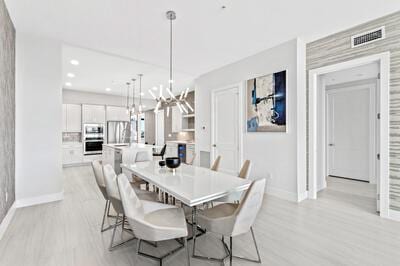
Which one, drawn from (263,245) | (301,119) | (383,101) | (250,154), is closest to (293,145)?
(301,119)

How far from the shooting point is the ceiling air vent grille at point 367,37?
2.71 meters

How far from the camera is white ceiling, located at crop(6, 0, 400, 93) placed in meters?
2.44

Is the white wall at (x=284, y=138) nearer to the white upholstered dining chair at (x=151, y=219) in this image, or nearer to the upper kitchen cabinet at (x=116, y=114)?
the white upholstered dining chair at (x=151, y=219)

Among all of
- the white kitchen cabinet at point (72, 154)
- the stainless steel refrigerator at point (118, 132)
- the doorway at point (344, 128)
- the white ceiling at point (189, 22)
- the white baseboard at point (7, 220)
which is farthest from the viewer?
the stainless steel refrigerator at point (118, 132)

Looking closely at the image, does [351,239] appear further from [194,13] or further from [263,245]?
[194,13]

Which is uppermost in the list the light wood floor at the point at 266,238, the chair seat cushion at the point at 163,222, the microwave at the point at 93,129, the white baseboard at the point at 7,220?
the microwave at the point at 93,129

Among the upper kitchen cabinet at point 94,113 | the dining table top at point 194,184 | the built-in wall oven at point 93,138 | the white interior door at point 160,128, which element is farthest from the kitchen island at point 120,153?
the white interior door at point 160,128

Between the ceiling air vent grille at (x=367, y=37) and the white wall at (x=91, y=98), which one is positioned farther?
the white wall at (x=91, y=98)

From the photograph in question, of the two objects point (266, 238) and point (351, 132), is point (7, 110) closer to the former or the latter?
point (266, 238)

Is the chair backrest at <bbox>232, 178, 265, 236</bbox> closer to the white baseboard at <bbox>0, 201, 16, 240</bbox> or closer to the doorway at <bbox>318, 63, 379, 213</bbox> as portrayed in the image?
the white baseboard at <bbox>0, 201, 16, 240</bbox>

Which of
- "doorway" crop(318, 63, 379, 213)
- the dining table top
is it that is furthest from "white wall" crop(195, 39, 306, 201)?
the dining table top

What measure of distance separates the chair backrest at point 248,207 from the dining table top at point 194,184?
24cm

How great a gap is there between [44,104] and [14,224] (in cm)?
190

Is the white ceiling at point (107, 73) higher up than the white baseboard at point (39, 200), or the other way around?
the white ceiling at point (107, 73)
